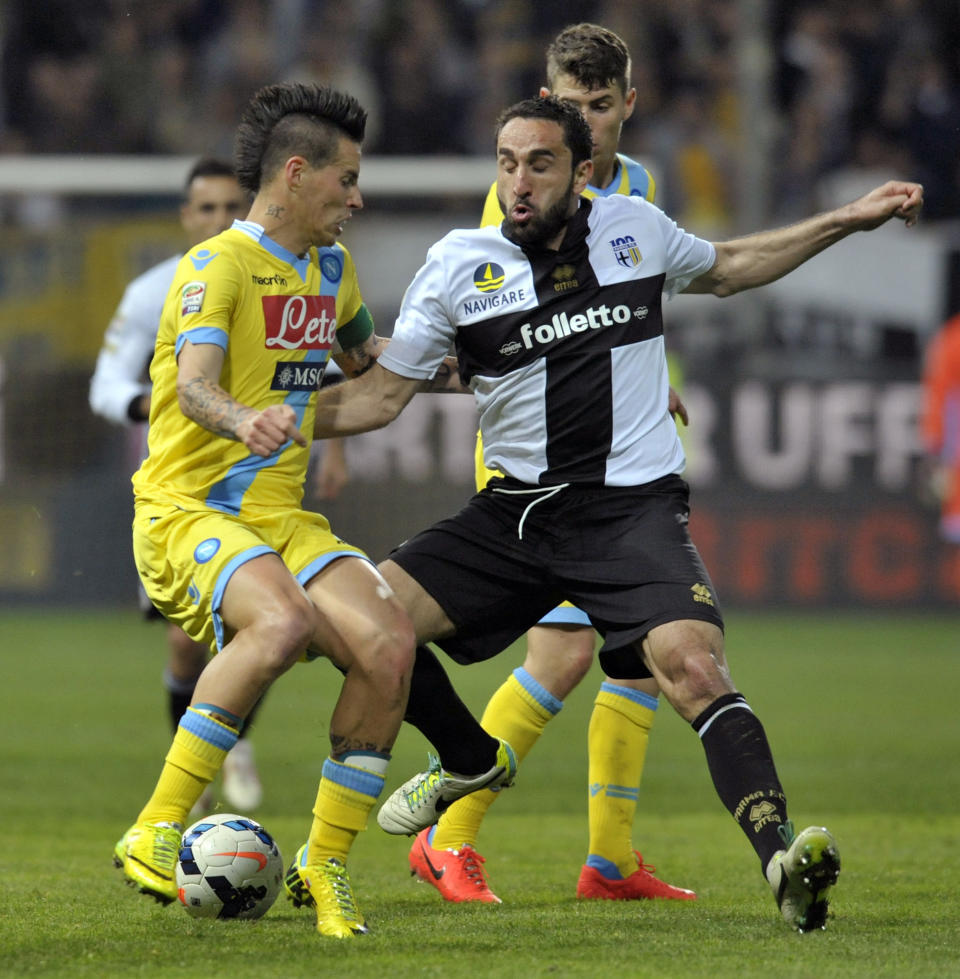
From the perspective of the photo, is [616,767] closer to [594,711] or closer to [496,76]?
[594,711]

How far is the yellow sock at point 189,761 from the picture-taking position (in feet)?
13.8

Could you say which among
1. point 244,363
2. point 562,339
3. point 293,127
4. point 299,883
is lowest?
point 299,883

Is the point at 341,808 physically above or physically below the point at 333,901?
above

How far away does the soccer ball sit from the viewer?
14.5 feet

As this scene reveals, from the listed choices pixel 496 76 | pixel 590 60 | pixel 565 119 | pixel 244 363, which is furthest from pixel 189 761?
pixel 496 76

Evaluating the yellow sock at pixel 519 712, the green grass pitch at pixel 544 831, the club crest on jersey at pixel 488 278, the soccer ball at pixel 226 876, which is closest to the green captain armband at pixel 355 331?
the club crest on jersey at pixel 488 278

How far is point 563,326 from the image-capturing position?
465 cm

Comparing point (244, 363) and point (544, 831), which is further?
point (544, 831)

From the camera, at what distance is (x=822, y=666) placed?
11.6 metres

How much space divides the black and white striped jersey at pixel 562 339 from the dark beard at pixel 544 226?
1.5 inches

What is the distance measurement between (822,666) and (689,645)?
7.61 metres

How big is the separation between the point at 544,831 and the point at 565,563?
2233 millimetres

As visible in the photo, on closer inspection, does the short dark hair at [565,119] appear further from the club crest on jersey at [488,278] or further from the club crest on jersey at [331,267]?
the club crest on jersey at [331,267]

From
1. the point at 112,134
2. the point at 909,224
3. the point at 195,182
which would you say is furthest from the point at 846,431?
the point at 909,224
